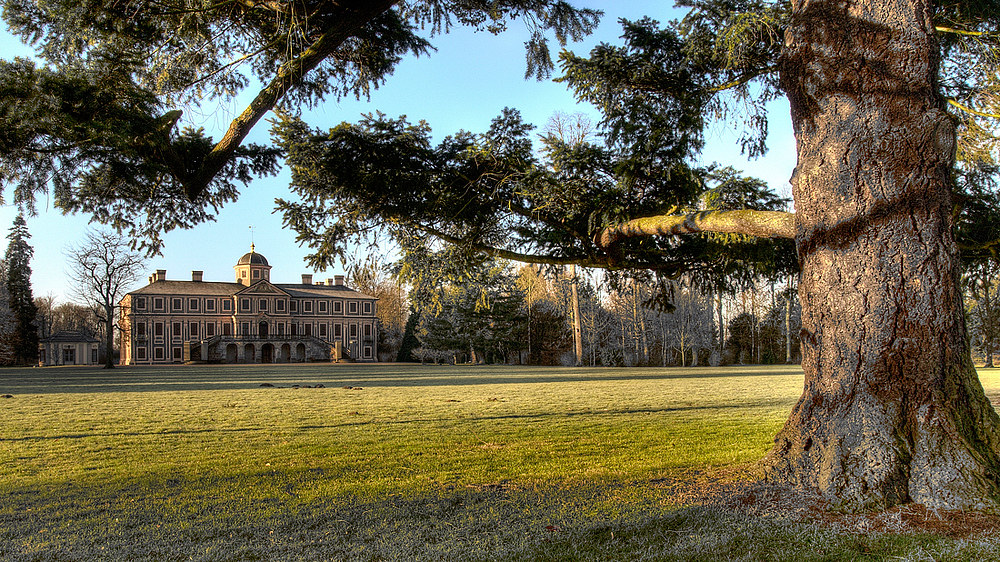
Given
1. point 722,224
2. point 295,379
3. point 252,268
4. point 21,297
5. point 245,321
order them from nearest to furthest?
point 722,224, point 295,379, point 21,297, point 245,321, point 252,268

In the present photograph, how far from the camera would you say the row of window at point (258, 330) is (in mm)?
54875

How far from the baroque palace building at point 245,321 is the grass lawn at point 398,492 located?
166 ft

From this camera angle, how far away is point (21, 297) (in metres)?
45.5

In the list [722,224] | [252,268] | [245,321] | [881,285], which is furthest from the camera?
[252,268]

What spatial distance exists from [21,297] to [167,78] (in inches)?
2075

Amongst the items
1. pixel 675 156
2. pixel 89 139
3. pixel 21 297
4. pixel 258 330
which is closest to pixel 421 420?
pixel 675 156

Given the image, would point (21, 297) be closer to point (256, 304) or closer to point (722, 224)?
point (256, 304)

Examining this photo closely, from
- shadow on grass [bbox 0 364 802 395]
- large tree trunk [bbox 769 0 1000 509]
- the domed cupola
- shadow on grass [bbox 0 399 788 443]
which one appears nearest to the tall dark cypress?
the domed cupola

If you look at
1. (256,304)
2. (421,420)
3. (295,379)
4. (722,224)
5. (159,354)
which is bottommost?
(159,354)

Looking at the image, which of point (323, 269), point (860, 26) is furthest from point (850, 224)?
point (323, 269)

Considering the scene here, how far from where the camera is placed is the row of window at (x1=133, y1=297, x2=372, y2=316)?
181ft

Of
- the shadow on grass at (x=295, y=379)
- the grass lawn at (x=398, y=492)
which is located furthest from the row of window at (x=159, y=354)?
the grass lawn at (x=398, y=492)

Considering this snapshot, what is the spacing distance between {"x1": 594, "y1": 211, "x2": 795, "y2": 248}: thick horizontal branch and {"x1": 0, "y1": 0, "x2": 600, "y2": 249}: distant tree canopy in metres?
1.92

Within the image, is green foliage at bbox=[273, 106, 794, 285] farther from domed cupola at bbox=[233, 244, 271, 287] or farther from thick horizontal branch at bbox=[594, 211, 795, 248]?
domed cupola at bbox=[233, 244, 271, 287]
